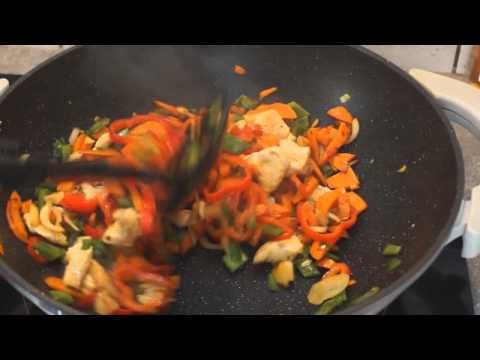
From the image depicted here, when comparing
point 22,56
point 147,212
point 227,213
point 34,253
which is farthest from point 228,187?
point 22,56

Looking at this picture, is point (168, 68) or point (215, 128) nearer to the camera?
point (215, 128)

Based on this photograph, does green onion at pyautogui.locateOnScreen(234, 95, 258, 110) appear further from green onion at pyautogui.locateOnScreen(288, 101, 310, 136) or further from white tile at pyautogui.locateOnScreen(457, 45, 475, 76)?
white tile at pyautogui.locateOnScreen(457, 45, 475, 76)

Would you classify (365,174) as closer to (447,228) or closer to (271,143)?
(271,143)

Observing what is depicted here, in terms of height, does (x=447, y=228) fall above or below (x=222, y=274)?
above

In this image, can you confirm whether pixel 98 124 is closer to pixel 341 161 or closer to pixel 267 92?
pixel 267 92

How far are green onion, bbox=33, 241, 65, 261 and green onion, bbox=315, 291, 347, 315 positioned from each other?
0.47 meters

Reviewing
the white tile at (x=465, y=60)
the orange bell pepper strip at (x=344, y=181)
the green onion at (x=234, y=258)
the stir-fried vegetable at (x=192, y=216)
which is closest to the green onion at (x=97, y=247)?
the stir-fried vegetable at (x=192, y=216)

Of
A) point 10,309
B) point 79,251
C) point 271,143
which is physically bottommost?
point 10,309

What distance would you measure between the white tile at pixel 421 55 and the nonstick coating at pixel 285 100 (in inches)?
10.8

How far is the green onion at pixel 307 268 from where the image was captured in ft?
3.54

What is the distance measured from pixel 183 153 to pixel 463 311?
21.8 inches

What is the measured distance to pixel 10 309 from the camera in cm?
105

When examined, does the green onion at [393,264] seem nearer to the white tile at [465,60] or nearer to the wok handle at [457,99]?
the wok handle at [457,99]

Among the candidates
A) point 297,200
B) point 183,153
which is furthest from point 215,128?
point 297,200
